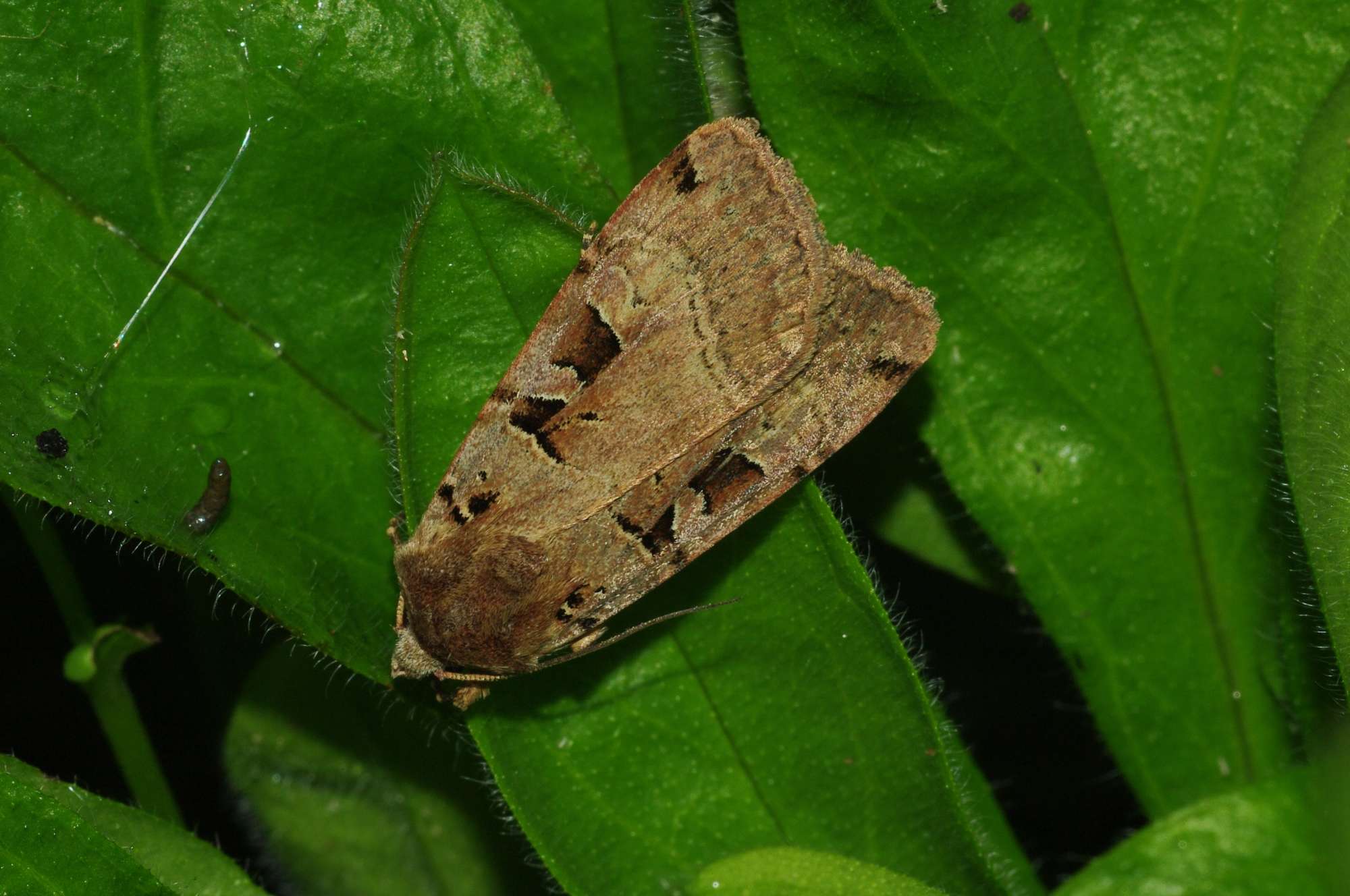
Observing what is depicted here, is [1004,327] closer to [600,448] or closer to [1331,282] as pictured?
[1331,282]

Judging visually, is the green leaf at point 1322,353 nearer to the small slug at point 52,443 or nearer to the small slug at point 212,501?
the small slug at point 212,501

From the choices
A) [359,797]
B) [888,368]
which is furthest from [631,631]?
[359,797]

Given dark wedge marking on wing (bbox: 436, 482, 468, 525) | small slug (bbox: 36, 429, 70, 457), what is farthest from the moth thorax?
small slug (bbox: 36, 429, 70, 457)

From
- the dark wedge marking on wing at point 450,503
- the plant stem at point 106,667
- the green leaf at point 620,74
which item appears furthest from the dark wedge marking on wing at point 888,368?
the plant stem at point 106,667

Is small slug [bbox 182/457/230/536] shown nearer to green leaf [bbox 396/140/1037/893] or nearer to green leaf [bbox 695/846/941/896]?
green leaf [bbox 396/140/1037/893]

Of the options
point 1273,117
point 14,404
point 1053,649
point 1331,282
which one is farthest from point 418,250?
point 1053,649
